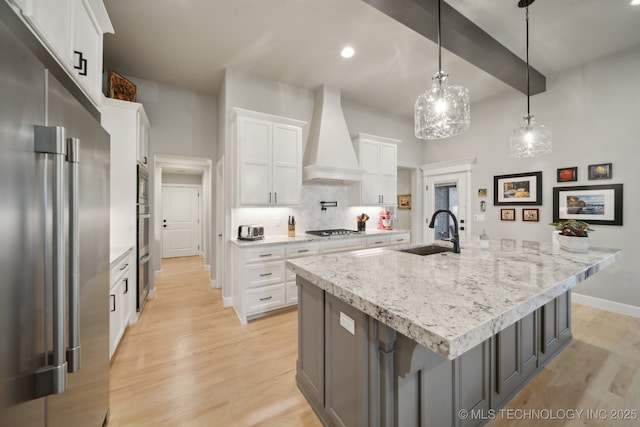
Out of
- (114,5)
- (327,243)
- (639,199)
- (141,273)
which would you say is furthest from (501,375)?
(114,5)

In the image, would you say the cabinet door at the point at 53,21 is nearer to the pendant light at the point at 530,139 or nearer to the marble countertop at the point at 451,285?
the marble countertop at the point at 451,285

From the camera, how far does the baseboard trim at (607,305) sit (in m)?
3.01

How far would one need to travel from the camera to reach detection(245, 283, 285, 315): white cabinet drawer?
2938 mm

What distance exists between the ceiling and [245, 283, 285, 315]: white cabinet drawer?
9.50ft

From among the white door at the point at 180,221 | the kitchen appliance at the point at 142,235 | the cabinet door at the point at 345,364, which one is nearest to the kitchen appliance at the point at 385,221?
the cabinet door at the point at 345,364

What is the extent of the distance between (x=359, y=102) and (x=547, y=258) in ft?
12.7

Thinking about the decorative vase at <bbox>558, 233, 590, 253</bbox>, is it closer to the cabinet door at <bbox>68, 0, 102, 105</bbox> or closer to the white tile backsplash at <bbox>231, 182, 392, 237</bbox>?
the white tile backsplash at <bbox>231, 182, 392, 237</bbox>

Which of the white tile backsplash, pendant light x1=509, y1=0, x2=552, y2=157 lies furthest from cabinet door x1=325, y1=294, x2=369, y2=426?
pendant light x1=509, y1=0, x2=552, y2=157

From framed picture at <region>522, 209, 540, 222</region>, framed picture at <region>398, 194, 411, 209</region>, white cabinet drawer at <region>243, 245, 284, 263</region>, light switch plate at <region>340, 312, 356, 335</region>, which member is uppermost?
framed picture at <region>398, 194, 411, 209</region>

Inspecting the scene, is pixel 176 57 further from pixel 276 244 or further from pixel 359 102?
pixel 359 102

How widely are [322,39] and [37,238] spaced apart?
119 inches

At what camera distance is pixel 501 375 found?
1.62 m

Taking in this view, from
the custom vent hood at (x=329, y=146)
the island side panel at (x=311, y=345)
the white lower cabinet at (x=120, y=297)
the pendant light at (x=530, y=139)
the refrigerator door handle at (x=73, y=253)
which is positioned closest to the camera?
the refrigerator door handle at (x=73, y=253)

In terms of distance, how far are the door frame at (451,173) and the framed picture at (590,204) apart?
1.24 m
